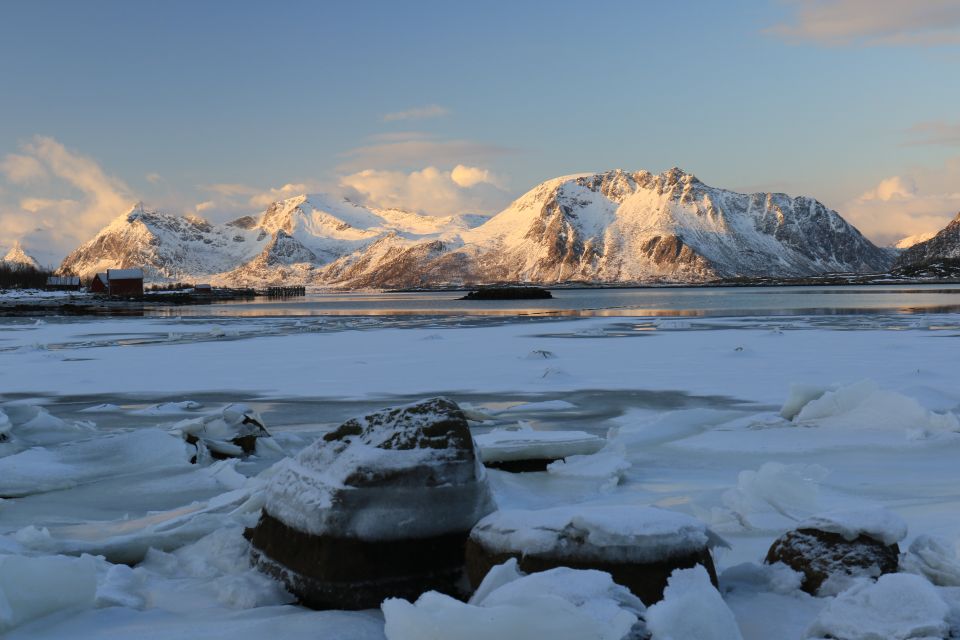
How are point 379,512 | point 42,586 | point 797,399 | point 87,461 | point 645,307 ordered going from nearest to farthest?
point 42,586, point 379,512, point 87,461, point 797,399, point 645,307

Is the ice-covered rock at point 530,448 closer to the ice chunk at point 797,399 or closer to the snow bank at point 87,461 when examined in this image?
the snow bank at point 87,461

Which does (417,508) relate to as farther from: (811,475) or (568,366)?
(568,366)

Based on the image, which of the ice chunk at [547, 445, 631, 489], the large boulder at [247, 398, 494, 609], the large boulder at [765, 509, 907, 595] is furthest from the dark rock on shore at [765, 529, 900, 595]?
the ice chunk at [547, 445, 631, 489]

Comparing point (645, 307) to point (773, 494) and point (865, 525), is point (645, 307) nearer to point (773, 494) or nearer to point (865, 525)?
point (773, 494)

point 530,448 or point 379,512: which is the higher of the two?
point 379,512

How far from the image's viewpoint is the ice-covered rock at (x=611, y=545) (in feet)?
13.1

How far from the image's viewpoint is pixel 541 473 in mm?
7375

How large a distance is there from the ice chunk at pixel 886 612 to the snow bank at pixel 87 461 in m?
6.06

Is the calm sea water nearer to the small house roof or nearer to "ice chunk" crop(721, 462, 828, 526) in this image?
"ice chunk" crop(721, 462, 828, 526)

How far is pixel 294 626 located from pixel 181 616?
0.68 metres

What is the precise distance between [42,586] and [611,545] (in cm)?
293

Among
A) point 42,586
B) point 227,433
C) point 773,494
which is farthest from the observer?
point 227,433

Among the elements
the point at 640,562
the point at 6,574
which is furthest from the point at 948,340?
the point at 6,574

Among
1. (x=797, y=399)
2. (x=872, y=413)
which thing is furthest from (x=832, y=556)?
(x=797, y=399)
